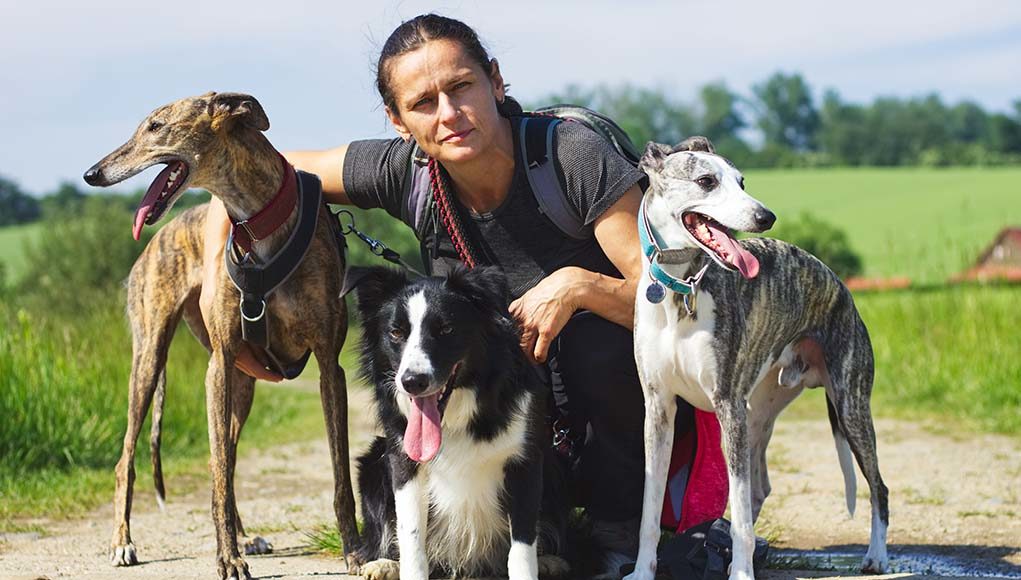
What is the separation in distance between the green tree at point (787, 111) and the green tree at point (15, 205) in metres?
48.1

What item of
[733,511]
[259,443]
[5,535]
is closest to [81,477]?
[5,535]

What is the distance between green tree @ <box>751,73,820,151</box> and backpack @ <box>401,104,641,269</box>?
69.8 metres

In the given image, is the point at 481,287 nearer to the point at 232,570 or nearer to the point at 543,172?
the point at 543,172

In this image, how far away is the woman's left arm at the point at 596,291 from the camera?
412 centimetres

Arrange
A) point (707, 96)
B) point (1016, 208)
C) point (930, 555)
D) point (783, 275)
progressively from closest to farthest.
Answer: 1. point (783, 275)
2. point (930, 555)
3. point (1016, 208)
4. point (707, 96)

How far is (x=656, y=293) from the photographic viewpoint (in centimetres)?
382

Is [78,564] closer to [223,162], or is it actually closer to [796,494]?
[223,162]

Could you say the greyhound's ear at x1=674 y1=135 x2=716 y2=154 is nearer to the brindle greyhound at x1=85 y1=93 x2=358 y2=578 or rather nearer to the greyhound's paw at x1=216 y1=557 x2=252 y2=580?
the brindle greyhound at x1=85 y1=93 x2=358 y2=578

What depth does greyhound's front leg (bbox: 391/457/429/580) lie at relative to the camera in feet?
12.8

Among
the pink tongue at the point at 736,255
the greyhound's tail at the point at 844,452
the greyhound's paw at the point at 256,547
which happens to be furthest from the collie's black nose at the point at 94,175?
the greyhound's tail at the point at 844,452

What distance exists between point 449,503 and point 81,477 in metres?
3.78

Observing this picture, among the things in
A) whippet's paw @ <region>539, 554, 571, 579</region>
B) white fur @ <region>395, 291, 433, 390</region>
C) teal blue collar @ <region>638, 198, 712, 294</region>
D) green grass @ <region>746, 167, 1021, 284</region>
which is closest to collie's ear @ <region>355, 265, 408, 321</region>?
white fur @ <region>395, 291, 433, 390</region>

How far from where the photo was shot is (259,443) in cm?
901

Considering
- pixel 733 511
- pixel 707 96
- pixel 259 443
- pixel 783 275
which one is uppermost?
pixel 707 96
